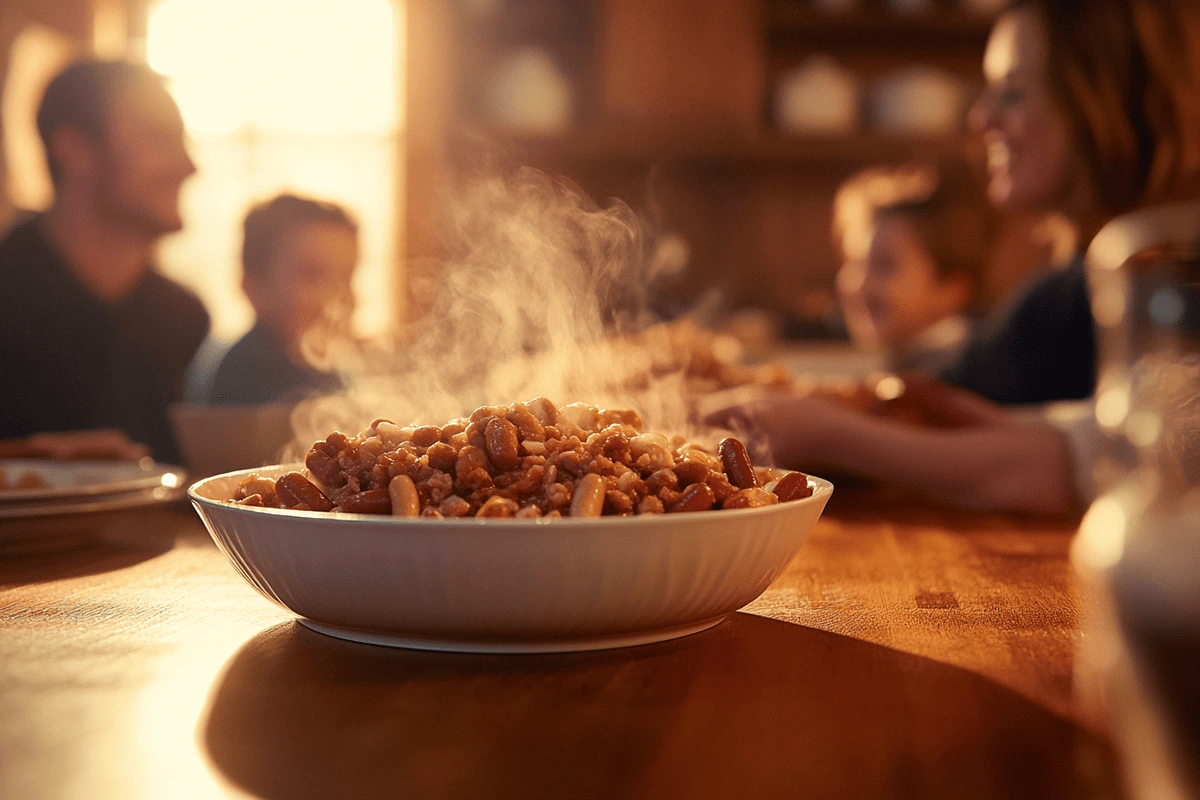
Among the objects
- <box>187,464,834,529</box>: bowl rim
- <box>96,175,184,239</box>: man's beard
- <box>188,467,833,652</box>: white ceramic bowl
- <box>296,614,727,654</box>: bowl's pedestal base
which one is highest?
<box>96,175,184,239</box>: man's beard

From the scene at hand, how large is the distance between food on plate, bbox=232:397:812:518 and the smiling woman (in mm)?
4050

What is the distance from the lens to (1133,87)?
1.87m

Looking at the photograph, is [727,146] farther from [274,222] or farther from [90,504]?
[90,504]

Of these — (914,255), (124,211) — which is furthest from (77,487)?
(914,255)

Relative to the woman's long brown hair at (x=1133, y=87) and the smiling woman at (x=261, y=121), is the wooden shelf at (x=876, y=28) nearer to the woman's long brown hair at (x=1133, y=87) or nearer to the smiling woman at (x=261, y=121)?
the smiling woman at (x=261, y=121)

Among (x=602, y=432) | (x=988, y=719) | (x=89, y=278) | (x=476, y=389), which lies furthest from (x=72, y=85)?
(x=988, y=719)

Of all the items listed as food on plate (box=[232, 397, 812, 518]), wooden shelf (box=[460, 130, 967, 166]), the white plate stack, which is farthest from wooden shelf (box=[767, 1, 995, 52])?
food on plate (box=[232, 397, 812, 518])

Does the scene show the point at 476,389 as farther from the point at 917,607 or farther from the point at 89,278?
the point at 89,278

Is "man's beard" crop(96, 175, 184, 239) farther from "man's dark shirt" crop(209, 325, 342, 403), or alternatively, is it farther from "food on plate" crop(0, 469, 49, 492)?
"food on plate" crop(0, 469, 49, 492)

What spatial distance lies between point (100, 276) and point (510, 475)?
2.54 m

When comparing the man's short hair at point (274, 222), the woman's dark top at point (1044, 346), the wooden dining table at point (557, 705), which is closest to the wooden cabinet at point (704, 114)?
the man's short hair at point (274, 222)

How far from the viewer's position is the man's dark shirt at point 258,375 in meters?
2.54

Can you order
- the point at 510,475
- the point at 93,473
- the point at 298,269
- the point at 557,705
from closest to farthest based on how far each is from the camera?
1. the point at 557,705
2. the point at 510,475
3. the point at 93,473
4. the point at 298,269

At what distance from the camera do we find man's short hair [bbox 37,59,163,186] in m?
2.80
